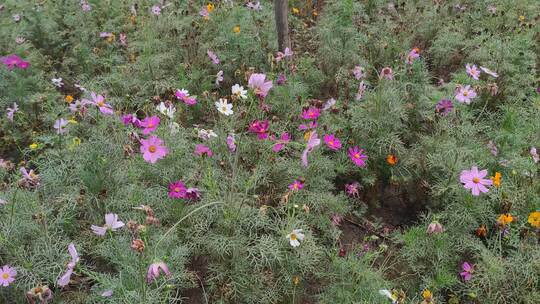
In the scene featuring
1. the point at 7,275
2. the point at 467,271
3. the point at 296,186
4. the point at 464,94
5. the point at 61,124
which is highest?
the point at 464,94

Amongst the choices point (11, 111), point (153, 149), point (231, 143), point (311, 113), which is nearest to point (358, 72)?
point (311, 113)

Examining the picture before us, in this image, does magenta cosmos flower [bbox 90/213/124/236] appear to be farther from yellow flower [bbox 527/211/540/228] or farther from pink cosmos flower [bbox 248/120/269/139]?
yellow flower [bbox 527/211/540/228]

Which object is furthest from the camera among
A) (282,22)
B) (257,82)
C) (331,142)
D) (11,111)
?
(282,22)

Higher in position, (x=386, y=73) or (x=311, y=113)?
(x=386, y=73)

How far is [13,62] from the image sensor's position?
314cm

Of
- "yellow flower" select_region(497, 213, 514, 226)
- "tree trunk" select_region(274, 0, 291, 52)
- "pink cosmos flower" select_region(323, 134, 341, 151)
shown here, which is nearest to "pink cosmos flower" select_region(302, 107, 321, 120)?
"pink cosmos flower" select_region(323, 134, 341, 151)

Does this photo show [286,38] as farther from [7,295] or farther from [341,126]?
[7,295]

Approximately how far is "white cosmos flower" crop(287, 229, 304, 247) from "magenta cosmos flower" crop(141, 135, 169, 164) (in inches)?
29.0

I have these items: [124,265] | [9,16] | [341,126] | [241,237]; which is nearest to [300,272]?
[241,237]

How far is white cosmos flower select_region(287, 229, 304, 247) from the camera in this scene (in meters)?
2.04

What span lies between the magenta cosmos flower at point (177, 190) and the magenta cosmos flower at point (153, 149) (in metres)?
0.15

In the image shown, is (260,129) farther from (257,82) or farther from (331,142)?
(257,82)

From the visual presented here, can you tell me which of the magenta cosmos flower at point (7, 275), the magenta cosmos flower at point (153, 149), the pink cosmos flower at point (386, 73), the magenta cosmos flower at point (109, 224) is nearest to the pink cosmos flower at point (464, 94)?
the pink cosmos flower at point (386, 73)

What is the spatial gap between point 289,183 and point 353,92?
3.50 ft
